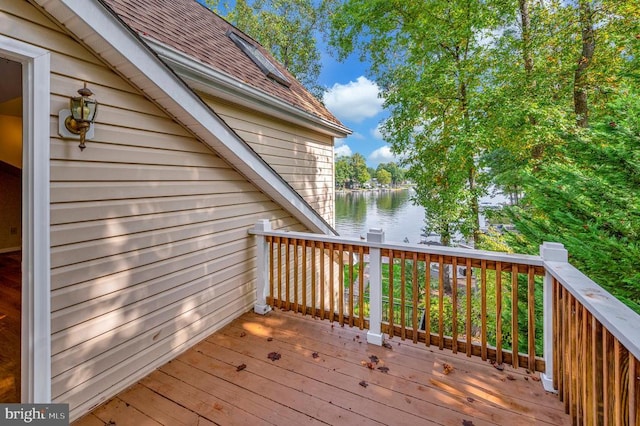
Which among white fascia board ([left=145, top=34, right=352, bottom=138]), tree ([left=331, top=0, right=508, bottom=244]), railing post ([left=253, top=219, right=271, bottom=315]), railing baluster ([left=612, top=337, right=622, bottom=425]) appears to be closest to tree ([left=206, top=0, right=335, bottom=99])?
tree ([left=331, top=0, right=508, bottom=244])

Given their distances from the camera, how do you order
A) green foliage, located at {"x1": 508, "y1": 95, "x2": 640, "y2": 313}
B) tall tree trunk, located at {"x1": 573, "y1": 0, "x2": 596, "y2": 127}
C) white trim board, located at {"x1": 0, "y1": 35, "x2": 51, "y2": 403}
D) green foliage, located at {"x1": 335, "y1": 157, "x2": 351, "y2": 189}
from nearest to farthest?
white trim board, located at {"x1": 0, "y1": 35, "x2": 51, "y2": 403} → green foliage, located at {"x1": 508, "y1": 95, "x2": 640, "y2": 313} → tall tree trunk, located at {"x1": 573, "y1": 0, "x2": 596, "y2": 127} → green foliage, located at {"x1": 335, "y1": 157, "x2": 351, "y2": 189}

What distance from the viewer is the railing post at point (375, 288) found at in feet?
9.56

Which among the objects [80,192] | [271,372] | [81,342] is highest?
[80,192]

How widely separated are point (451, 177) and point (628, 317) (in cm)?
884

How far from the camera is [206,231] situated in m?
3.09

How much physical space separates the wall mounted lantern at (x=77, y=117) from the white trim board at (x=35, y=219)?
4.0 inches

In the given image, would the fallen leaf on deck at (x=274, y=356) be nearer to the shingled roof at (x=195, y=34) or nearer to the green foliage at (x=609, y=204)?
the shingled roof at (x=195, y=34)

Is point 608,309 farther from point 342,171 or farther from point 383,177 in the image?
point 383,177

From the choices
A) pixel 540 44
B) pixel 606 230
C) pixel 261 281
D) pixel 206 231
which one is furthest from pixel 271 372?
pixel 540 44

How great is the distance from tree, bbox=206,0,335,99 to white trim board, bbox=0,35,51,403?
12733mm

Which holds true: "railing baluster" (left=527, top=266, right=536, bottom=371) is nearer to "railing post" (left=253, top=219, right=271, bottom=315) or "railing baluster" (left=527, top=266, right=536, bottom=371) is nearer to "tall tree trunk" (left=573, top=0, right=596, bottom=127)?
"railing post" (left=253, top=219, right=271, bottom=315)

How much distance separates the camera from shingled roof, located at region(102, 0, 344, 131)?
335 cm

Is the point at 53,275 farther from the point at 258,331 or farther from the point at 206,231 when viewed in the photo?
the point at 258,331

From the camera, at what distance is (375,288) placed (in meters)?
2.93
